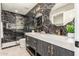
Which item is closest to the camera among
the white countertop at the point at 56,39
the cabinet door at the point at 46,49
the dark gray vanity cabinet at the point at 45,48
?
the white countertop at the point at 56,39

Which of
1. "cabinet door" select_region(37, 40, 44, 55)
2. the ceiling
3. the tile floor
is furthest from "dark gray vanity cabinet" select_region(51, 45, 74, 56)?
the ceiling

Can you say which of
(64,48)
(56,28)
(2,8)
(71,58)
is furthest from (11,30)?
(71,58)

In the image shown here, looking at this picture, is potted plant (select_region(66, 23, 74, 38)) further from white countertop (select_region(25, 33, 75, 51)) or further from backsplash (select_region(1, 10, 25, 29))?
backsplash (select_region(1, 10, 25, 29))

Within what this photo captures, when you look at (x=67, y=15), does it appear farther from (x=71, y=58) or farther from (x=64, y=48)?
(x=71, y=58)

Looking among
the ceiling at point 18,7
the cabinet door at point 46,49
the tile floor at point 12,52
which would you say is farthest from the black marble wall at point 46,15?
the tile floor at point 12,52

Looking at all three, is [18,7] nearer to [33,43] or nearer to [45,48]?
[33,43]

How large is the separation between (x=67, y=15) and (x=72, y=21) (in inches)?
4.4

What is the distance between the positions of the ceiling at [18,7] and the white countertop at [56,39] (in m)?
0.35

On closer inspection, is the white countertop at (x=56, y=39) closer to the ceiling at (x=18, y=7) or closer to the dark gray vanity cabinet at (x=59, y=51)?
the dark gray vanity cabinet at (x=59, y=51)

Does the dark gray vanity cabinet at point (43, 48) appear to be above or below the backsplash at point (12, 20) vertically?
below

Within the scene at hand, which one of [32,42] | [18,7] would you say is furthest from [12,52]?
[18,7]

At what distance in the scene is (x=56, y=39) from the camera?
1.60 metres

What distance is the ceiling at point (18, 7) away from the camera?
1.77 metres

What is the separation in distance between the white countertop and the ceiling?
35 cm
